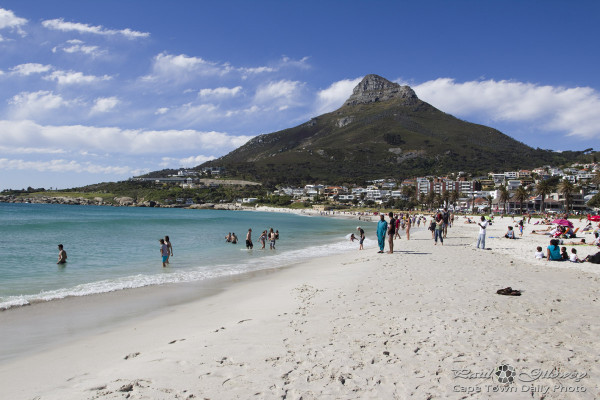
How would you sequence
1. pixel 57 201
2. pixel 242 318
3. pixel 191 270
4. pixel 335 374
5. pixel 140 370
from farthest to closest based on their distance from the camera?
1. pixel 57 201
2. pixel 191 270
3. pixel 242 318
4. pixel 140 370
5. pixel 335 374

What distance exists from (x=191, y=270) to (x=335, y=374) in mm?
11584

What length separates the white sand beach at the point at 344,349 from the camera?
409 cm

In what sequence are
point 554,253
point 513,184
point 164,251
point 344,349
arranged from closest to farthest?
1. point 344,349
2. point 554,253
3. point 164,251
4. point 513,184

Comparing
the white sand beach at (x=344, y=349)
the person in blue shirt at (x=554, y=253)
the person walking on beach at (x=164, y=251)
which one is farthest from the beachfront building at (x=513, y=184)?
the person walking on beach at (x=164, y=251)

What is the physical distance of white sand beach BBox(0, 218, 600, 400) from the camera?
161 inches

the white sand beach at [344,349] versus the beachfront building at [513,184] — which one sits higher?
the beachfront building at [513,184]

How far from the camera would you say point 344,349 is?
5.13 metres

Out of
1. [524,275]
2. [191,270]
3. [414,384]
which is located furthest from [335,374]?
[191,270]

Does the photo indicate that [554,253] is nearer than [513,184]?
Yes

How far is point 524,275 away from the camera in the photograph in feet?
35.9

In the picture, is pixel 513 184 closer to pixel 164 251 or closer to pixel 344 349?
pixel 164 251

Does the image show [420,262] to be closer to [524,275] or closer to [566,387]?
[524,275]

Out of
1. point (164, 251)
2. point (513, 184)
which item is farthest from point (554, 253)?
A: point (513, 184)

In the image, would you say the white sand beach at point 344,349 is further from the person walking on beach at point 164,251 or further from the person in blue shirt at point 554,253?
the person walking on beach at point 164,251
